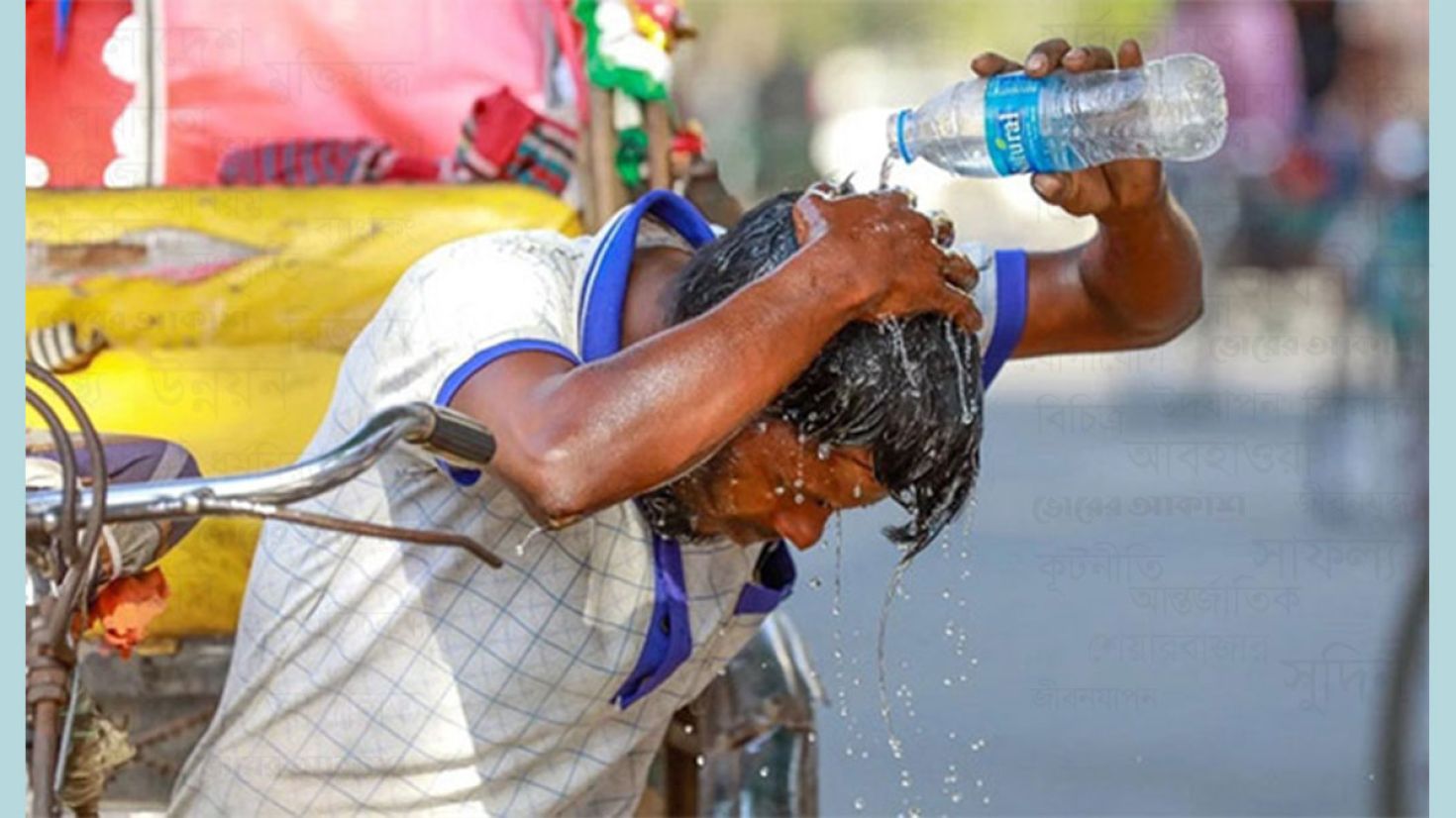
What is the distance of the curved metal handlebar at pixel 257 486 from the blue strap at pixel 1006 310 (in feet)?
3.95

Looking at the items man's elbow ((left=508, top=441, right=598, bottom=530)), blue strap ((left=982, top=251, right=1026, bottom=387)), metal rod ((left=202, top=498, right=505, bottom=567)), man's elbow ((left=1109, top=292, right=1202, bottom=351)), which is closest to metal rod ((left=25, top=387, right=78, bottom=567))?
metal rod ((left=202, top=498, right=505, bottom=567))

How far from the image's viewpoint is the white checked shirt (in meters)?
2.64

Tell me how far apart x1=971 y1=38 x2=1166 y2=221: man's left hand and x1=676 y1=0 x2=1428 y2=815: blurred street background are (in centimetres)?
170

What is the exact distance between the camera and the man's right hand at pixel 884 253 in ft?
7.48

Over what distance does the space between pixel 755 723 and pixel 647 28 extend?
1.17 m

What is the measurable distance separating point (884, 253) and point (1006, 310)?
71 centimetres

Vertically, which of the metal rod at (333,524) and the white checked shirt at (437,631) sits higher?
the metal rod at (333,524)

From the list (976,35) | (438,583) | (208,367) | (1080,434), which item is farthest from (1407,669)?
(1080,434)

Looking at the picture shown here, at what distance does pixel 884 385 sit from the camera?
2348mm

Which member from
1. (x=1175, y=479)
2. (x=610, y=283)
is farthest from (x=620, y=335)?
(x=1175, y=479)

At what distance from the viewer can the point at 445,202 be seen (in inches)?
146

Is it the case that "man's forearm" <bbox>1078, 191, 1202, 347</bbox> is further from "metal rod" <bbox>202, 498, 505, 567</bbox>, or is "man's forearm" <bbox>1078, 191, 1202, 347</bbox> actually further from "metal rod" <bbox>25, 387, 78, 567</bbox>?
"metal rod" <bbox>25, 387, 78, 567</bbox>

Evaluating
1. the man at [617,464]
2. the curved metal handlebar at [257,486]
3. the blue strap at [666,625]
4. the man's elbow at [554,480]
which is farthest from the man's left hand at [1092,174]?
the curved metal handlebar at [257,486]

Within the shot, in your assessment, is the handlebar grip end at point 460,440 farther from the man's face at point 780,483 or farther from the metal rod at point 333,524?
the man's face at point 780,483
